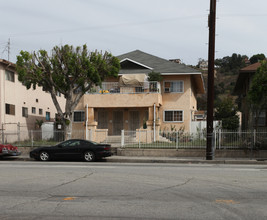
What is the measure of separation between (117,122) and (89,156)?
37.8ft

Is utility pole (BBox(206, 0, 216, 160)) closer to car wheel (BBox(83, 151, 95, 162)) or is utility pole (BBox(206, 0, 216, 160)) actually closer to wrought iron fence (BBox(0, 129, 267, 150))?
wrought iron fence (BBox(0, 129, 267, 150))

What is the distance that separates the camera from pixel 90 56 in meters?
24.8

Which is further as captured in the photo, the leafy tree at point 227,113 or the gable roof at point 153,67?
the leafy tree at point 227,113

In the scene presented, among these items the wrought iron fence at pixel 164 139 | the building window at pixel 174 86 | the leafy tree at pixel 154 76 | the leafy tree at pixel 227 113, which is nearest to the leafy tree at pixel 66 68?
the wrought iron fence at pixel 164 139

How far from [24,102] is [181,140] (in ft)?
56.0

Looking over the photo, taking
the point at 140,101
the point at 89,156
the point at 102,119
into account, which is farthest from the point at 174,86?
the point at 89,156

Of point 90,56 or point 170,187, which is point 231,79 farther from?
point 170,187

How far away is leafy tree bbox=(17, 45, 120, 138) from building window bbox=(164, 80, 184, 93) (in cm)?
631

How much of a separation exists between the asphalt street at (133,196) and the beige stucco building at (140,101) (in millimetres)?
16397

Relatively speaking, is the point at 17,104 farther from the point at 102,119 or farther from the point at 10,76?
the point at 102,119

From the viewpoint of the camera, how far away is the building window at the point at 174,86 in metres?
30.2

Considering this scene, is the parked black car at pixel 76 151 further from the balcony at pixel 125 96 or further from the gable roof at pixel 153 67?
the gable roof at pixel 153 67

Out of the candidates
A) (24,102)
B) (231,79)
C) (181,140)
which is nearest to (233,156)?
(181,140)

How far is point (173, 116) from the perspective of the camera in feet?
99.1
